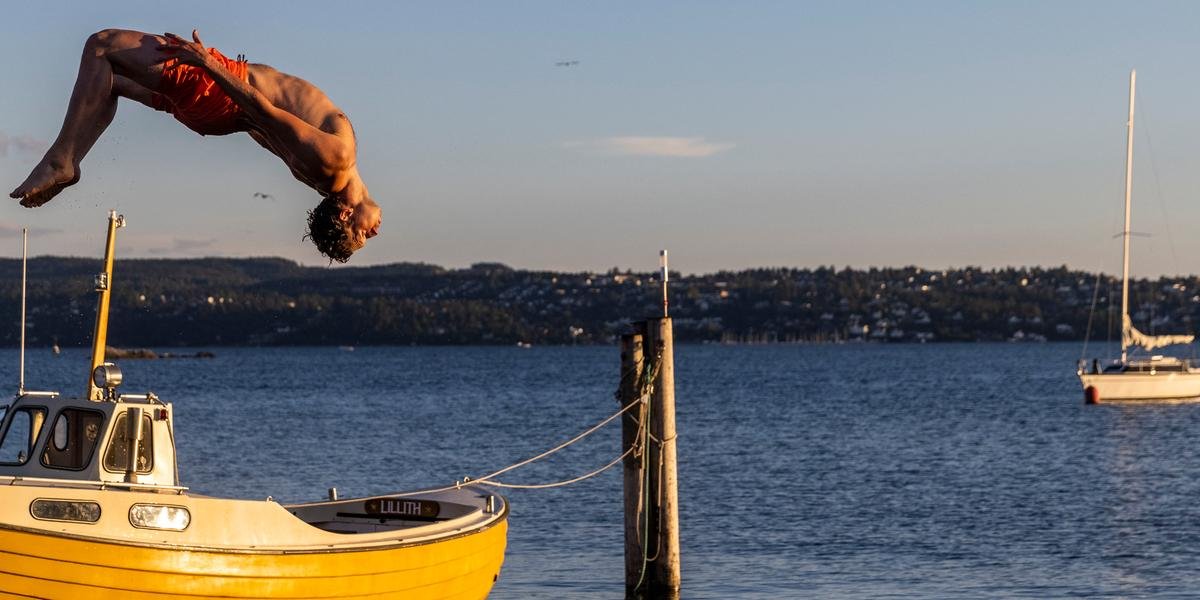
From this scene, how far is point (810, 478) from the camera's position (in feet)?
162

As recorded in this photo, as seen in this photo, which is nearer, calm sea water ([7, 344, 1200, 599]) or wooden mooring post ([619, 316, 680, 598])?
wooden mooring post ([619, 316, 680, 598])

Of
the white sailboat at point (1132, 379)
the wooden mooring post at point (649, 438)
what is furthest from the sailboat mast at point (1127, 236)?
the wooden mooring post at point (649, 438)

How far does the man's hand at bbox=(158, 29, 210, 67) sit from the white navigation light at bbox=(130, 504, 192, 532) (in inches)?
320

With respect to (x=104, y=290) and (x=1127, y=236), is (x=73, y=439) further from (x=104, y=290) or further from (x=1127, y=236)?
(x=1127, y=236)

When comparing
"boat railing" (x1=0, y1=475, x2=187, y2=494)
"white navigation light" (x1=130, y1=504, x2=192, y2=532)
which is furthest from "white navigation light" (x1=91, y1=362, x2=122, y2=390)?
"white navigation light" (x1=130, y1=504, x2=192, y2=532)

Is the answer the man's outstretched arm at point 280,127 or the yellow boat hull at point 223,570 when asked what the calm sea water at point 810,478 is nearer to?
the yellow boat hull at point 223,570

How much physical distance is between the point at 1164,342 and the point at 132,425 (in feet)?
277

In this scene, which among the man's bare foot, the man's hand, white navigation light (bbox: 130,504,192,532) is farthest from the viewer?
white navigation light (bbox: 130,504,192,532)

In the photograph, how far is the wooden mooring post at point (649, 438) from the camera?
2088 centimetres

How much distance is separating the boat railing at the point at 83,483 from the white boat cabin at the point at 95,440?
0.12ft

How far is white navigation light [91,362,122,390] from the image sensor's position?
51.3ft

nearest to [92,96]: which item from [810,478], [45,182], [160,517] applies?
[45,182]

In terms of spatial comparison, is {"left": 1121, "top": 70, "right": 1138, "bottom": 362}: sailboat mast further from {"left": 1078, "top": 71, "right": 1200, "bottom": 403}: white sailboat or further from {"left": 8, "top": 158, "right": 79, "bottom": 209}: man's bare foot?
{"left": 8, "top": 158, "right": 79, "bottom": 209}: man's bare foot

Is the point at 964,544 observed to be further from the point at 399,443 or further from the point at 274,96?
the point at 399,443
